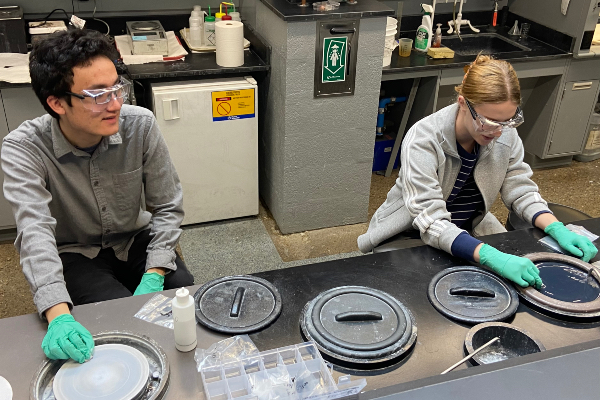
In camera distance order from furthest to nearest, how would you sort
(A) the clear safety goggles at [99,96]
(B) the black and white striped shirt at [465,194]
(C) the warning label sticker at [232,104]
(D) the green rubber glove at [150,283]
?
(C) the warning label sticker at [232,104], (B) the black and white striped shirt at [465,194], (D) the green rubber glove at [150,283], (A) the clear safety goggles at [99,96]

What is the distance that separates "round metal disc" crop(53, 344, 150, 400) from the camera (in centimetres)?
116

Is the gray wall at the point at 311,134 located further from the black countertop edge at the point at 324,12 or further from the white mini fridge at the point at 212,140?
the white mini fridge at the point at 212,140

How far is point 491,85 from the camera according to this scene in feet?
5.80

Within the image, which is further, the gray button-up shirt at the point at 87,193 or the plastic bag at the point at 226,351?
the gray button-up shirt at the point at 87,193

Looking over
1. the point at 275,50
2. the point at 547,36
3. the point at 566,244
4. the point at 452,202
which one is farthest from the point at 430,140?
the point at 547,36

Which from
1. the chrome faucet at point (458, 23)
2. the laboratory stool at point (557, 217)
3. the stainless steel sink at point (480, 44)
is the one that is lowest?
the laboratory stool at point (557, 217)

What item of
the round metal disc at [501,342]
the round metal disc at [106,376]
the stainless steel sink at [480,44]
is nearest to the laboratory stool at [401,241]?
the round metal disc at [501,342]

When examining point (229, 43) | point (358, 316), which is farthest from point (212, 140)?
point (358, 316)

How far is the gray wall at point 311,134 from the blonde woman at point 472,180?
1.01 metres

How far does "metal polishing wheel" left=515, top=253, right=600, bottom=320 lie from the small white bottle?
85cm

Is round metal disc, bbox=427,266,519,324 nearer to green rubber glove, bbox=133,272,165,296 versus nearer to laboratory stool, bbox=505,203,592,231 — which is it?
laboratory stool, bbox=505,203,592,231

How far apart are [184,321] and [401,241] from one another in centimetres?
98

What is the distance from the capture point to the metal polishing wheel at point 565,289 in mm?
1440

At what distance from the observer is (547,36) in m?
3.68
